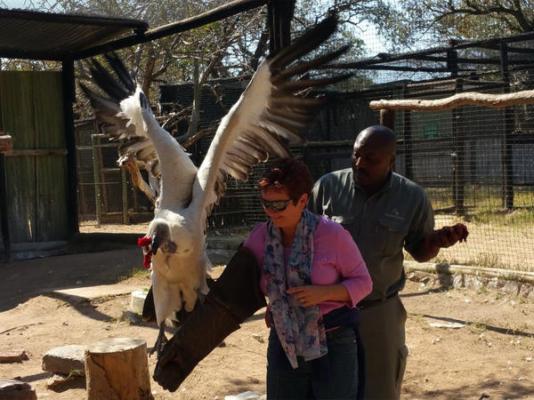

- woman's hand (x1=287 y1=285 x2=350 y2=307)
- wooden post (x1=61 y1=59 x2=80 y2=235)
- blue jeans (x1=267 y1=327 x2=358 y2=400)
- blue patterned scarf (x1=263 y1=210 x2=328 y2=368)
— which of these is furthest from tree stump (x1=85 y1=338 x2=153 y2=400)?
wooden post (x1=61 y1=59 x2=80 y2=235)

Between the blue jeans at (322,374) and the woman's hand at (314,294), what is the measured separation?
16 cm

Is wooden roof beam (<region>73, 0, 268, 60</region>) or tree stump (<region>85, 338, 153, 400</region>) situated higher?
wooden roof beam (<region>73, 0, 268, 60</region>)

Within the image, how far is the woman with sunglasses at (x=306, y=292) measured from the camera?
2547 mm

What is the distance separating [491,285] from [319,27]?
369 cm

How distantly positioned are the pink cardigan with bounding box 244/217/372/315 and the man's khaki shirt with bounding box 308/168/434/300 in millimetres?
547

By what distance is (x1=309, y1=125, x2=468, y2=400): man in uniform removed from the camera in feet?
10.4

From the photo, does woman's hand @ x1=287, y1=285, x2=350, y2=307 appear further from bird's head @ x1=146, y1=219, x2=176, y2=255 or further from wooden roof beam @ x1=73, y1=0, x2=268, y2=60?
wooden roof beam @ x1=73, y1=0, x2=268, y2=60

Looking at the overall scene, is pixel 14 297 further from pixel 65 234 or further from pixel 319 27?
pixel 319 27

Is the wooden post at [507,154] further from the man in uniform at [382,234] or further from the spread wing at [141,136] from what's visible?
the man in uniform at [382,234]

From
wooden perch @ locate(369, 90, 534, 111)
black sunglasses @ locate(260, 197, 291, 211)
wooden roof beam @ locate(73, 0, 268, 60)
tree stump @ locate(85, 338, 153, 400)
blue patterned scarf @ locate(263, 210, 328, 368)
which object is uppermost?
wooden roof beam @ locate(73, 0, 268, 60)

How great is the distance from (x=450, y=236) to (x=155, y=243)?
7.47ft

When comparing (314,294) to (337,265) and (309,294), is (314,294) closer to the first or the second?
(309,294)

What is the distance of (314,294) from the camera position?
2500mm

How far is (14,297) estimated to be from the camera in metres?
8.13
